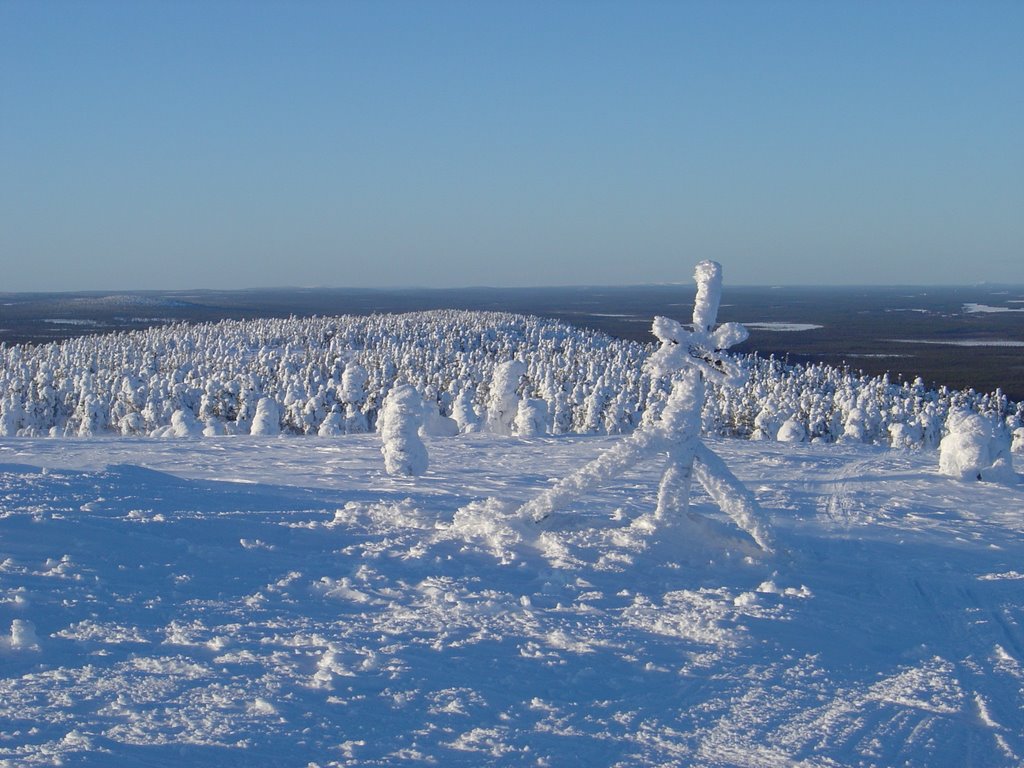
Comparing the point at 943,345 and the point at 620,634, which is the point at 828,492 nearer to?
the point at 620,634

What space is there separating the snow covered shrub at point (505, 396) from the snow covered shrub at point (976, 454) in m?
14.8

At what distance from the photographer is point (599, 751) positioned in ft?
18.0

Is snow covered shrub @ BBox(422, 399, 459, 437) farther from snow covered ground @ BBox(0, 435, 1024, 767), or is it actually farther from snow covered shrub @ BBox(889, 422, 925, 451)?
snow covered shrub @ BBox(889, 422, 925, 451)

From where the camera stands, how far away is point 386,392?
218 ft

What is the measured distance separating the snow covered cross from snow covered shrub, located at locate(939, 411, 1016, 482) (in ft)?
30.8

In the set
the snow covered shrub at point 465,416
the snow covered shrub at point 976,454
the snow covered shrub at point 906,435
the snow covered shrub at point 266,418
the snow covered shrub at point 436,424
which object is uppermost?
the snow covered shrub at point 976,454

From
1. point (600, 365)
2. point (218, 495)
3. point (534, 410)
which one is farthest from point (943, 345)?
point (218, 495)

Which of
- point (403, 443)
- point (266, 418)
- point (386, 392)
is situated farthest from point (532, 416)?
point (386, 392)

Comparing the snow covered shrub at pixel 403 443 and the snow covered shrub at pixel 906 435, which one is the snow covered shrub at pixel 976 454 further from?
the snow covered shrub at pixel 906 435

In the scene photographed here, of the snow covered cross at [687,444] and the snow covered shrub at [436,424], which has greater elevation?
the snow covered cross at [687,444]

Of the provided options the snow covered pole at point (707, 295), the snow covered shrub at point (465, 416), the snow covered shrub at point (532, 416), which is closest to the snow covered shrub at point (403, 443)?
the snow covered pole at point (707, 295)

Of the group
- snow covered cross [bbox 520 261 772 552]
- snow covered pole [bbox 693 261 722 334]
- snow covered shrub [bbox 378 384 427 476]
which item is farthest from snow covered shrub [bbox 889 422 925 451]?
snow covered pole [bbox 693 261 722 334]

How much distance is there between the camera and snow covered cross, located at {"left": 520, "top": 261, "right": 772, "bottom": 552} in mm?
9570

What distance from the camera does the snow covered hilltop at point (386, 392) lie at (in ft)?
157
